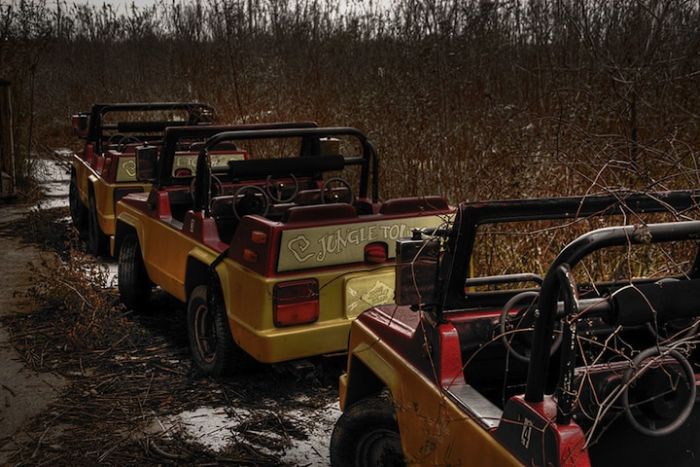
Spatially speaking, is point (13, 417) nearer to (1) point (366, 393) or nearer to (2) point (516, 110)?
(1) point (366, 393)

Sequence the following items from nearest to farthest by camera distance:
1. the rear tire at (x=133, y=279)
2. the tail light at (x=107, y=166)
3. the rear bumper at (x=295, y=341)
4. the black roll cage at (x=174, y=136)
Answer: the rear bumper at (x=295, y=341) → the black roll cage at (x=174, y=136) → the rear tire at (x=133, y=279) → the tail light at (x=107, y=166)

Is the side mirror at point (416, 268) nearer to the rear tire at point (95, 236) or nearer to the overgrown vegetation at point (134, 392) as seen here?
the overgrown vegetation at point (134, 392)

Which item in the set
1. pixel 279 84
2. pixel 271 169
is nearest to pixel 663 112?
pixel 271 169

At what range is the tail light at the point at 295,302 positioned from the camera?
4070 millimetres

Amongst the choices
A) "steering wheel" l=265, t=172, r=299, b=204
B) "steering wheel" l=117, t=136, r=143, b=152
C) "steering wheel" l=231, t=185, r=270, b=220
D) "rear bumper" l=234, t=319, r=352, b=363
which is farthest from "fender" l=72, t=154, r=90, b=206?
"rear bumper" l=234, t=319, r=352, b=363

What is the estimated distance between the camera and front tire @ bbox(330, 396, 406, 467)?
2.84 meters

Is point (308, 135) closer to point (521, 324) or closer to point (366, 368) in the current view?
point (366, 368)

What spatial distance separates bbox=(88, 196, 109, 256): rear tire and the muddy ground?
1.73m

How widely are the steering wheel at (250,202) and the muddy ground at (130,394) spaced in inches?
37.8

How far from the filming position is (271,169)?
16.9 ft

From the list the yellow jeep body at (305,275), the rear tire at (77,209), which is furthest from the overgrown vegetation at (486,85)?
the rear tire at (77,209)

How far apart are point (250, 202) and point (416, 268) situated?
2952mm

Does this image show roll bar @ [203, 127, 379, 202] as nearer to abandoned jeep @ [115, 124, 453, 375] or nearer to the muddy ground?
abandoned jeep @ [115, 124, 453, 375]

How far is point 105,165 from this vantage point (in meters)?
7.96
